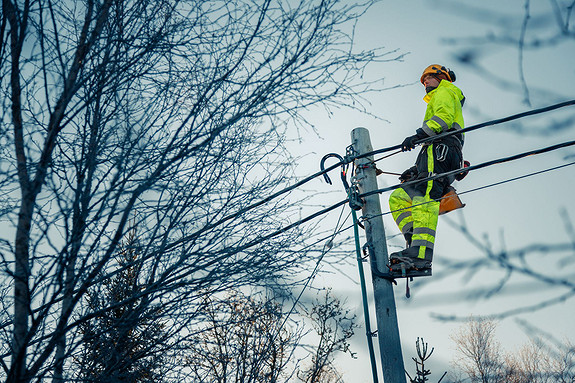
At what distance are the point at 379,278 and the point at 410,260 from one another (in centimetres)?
28

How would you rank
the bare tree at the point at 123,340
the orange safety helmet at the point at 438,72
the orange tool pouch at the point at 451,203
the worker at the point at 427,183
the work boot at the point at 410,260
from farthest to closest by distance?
1. the orange safety helmet at the point at 438,72
2. the orange tool pouch at the point at 451,203
3. the worker at the point at 427,183
4. the work boot at the point at 410,260
5. the bare tree at the point at 123,340

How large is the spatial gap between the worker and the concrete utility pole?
0.15m

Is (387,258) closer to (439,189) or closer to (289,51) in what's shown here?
(439,189)

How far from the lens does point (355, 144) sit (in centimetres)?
487

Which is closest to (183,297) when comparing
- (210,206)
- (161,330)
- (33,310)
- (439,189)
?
(161,330)

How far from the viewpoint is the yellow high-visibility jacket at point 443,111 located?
4.90m

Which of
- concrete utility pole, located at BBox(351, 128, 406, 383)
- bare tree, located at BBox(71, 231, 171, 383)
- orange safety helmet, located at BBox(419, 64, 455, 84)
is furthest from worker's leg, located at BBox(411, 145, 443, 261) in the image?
bare tree, located at BBox(71, 231, 171, 383)

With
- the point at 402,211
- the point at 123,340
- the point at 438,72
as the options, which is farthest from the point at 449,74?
the point at 123,340

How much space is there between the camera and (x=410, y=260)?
14.4ft

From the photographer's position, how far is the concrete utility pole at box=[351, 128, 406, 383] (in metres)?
4.10

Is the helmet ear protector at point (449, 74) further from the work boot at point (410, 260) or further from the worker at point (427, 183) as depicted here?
the work boot at point (410, 260)

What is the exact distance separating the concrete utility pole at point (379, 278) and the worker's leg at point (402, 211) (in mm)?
315

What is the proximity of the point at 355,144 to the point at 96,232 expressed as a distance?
2.39m

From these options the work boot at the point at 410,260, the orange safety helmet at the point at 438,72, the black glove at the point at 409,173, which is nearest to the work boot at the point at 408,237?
the work boot at the point at 410,260
